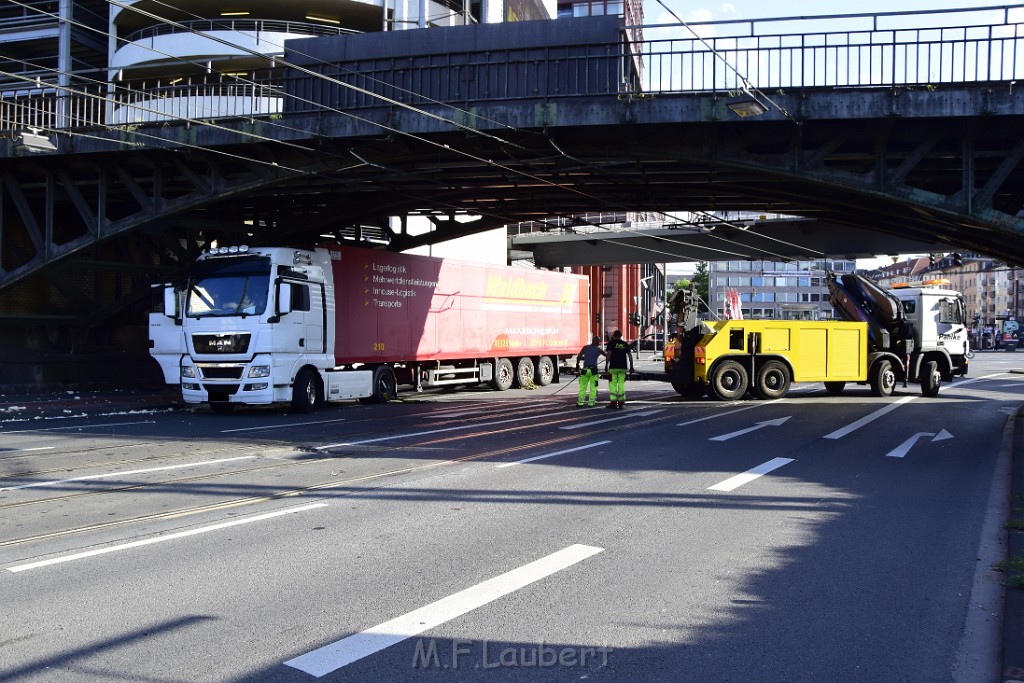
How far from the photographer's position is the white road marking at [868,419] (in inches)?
650

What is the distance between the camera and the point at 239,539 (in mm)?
7449

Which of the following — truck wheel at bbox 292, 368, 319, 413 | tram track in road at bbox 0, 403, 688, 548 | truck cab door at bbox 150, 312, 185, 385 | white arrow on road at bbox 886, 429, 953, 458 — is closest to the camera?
tram track in road at bbox 0, 403, 688, 548

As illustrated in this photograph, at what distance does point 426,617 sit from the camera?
5488 millimetres

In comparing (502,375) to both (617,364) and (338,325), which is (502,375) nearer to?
(617,364)

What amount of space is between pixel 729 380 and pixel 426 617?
19.8 meters

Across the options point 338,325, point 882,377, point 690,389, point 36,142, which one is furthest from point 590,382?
point 36,142

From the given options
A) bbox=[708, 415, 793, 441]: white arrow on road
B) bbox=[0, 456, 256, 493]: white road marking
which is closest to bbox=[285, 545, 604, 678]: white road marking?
bbox=[0, 456, 256, 493]: white road marking

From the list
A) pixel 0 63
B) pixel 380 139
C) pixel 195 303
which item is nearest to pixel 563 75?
pixel 380 139

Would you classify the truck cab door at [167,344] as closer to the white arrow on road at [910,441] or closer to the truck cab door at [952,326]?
the white arrow on road at [910,441]

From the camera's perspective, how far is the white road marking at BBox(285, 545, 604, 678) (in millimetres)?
4754

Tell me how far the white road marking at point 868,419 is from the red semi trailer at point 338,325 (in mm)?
10835

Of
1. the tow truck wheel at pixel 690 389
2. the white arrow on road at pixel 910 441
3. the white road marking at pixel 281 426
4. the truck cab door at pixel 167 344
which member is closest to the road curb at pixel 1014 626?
the white arrow on road at pixel 910 441

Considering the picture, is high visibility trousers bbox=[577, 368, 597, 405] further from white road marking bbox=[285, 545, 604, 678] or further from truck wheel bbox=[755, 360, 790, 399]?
white road marking bbox=[285, 545, 604, 678]

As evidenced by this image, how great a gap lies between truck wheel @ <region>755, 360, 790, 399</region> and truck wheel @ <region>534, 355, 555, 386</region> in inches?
356
